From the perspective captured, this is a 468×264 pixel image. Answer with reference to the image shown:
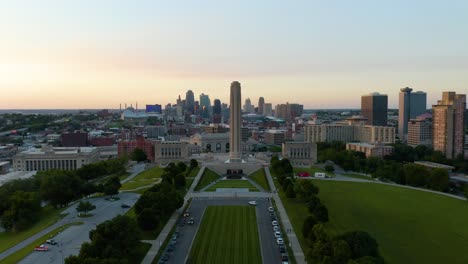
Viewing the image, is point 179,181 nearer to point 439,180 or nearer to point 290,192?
point 290,192

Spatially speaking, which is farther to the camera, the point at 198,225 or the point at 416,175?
the point at 416,175

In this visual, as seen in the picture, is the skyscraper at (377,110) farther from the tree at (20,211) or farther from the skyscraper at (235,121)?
the tree at (20,211)

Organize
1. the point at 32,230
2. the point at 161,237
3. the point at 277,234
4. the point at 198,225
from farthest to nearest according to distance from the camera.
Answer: the point at 198,225, the point at 32,230, the point at 277,234, the point at 161,237

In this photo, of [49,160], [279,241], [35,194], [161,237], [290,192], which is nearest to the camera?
[279,241]

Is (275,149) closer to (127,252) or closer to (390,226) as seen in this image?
(390,226)

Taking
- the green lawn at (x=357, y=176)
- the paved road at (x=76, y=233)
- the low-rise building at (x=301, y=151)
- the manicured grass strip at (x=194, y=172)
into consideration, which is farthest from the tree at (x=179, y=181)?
the low-rise building at (x=301, y=151)

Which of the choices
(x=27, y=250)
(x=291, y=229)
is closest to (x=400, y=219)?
(x=291, y=229)

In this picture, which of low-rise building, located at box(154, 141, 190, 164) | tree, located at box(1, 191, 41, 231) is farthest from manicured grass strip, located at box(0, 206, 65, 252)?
low-rise building, located at box(154, 141, 190, 164)
